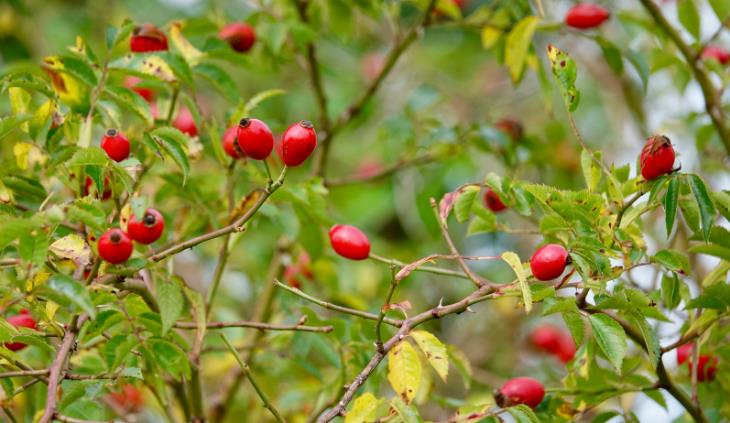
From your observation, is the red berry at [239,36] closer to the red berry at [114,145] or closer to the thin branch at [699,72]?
the red berry at [114,145]

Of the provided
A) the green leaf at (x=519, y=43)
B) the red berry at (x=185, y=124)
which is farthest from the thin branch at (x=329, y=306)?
the green leaf at (x=519, y=43)

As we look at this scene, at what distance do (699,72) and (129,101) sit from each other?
44.0 inches

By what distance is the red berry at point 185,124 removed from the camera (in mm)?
1672

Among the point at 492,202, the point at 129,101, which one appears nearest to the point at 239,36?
the point at 129,101

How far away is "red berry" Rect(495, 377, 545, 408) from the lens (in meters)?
1.36

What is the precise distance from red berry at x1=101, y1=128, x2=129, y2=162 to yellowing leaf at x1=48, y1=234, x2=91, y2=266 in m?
0.13

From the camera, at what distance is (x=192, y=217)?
5.51 feet

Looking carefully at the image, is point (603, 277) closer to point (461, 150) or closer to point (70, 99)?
point (70, 99)

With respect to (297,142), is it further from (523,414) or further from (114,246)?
(523,414)

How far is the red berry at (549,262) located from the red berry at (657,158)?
0.49ft

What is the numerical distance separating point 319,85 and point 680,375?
98 centimetres

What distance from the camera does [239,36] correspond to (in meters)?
1.86

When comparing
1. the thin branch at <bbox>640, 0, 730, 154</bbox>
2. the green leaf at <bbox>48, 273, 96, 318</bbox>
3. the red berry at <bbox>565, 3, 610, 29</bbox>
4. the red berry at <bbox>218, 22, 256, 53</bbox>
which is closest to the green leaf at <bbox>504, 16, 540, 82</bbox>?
the red berry at <bbox>565, 3, 610, 29</bbox>

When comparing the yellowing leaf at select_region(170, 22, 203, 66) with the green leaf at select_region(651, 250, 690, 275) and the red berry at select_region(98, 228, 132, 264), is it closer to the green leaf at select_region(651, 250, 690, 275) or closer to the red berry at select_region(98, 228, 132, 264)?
the red berry at select_region(98, 228, 132, 264)
